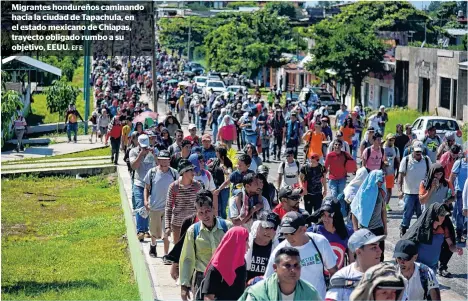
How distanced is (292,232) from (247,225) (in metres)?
3.14

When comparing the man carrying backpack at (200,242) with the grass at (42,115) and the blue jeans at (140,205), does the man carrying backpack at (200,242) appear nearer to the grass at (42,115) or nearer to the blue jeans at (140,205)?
the blue jeans at (140,205)

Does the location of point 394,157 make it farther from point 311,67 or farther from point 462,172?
point 311,67

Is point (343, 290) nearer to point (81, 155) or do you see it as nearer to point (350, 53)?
point (81, 155)

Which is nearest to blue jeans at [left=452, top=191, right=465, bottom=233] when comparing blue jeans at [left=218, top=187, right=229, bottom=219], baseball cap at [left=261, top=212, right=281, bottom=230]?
blue jeans at [left=218, top=187, right=229, bottom=219]

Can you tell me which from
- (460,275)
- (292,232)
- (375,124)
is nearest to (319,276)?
(292,232)

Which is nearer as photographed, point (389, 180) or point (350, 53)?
point (389, 180)

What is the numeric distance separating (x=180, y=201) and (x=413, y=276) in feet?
13.4

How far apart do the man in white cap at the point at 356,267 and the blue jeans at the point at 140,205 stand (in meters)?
7.32

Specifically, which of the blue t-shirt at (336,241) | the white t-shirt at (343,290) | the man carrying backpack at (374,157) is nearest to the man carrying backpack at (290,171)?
the man carrying backpack at (374,157)

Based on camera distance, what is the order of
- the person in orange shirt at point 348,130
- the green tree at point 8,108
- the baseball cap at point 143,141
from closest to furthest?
the baseball cap at point 143,141, the person in orange shirt at point 348,130, the green tree at point 8,108

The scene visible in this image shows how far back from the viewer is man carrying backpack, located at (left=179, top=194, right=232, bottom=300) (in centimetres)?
908

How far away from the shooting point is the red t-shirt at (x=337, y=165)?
15.4m

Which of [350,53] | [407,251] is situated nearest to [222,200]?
[407,251]

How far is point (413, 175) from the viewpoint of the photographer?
14.8 metres
